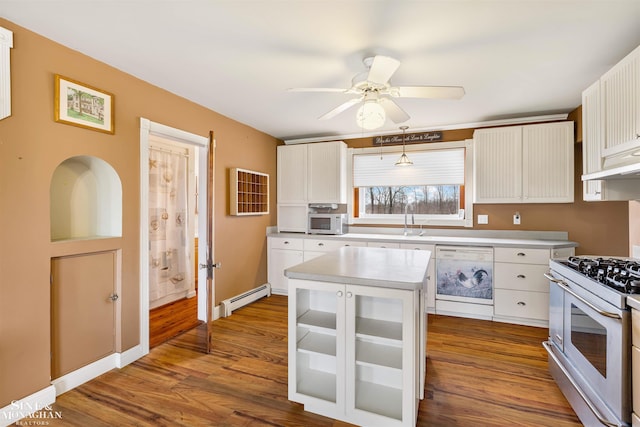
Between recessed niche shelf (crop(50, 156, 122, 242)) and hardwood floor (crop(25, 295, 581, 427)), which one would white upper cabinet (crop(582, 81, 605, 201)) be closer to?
hardwood floor (crop(25, 295, 581, 427))

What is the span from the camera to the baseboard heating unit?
3652 millimetres

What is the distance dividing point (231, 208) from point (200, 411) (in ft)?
7.47

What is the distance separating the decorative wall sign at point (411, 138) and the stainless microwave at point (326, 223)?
125 centimetres

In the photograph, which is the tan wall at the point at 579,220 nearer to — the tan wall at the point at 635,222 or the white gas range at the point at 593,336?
the tan wall at the point at 635,222

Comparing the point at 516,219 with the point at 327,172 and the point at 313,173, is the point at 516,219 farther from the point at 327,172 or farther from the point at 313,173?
the point at 313,173

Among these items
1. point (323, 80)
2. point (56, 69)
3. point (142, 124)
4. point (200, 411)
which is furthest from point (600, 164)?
point (56, 69)

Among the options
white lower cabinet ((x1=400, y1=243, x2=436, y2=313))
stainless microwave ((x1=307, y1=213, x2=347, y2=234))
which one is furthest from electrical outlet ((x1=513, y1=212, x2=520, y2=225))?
stainless microwave ((x1=307, y1=213, x2=347, y2=234))

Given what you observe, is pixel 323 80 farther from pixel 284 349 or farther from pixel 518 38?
pixel 284 349

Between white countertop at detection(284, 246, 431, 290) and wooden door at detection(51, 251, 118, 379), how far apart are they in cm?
161

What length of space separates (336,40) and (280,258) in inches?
124

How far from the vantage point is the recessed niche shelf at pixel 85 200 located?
241 cm

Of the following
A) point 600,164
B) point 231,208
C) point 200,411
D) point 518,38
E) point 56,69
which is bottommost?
point 200,411

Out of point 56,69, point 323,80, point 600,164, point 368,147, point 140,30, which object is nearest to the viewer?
point 140,30

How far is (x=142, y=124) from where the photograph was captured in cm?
266
